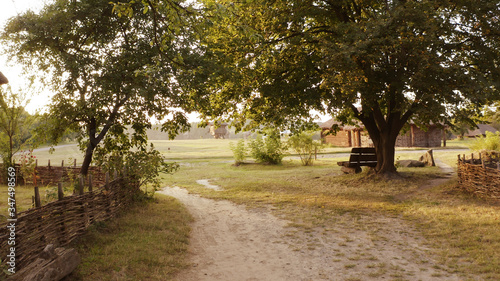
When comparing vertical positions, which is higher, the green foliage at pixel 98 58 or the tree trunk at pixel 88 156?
the green foliage at pixel 98 58

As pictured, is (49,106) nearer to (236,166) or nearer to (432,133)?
(236,166)

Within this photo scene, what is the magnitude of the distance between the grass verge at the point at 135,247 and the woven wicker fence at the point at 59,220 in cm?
25

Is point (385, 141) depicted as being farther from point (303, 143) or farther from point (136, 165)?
point (136, 165)

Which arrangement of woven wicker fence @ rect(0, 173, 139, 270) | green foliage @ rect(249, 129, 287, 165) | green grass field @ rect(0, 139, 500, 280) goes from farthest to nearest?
green foliage @ rect(249, 129, 287, 165) → green grass field @ rect(0, 139, 500, 280) → woven wicker fence @ rect(0, 173, 139, 270)

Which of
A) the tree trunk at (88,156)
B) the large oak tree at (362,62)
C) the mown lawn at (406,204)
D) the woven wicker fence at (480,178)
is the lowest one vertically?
the mown lawn at (406,204)

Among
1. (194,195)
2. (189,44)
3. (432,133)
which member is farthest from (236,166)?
(432,133)

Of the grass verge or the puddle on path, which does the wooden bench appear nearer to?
the puddle on path

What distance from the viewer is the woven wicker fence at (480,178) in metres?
9.56

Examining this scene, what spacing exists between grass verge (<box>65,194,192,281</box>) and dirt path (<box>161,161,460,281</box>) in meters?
0.31

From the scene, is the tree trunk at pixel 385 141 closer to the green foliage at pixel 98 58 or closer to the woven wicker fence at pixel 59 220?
the green foliage at pixel 98 58

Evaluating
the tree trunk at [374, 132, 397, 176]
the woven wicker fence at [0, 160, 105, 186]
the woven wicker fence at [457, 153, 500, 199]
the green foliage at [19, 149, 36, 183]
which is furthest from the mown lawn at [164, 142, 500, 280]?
the green foliage at [19, 149, 36, 183]

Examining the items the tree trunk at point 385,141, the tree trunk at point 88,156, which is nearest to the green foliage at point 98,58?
the tree trunk at point 88,156

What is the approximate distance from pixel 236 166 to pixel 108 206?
52.4 feet

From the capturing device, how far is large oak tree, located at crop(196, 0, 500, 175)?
396 inches
